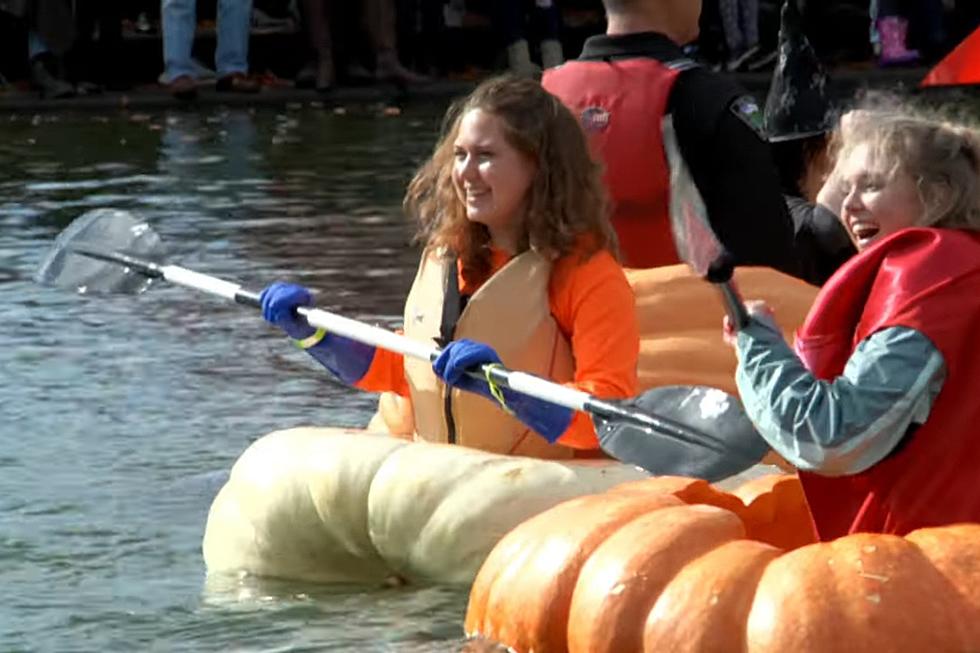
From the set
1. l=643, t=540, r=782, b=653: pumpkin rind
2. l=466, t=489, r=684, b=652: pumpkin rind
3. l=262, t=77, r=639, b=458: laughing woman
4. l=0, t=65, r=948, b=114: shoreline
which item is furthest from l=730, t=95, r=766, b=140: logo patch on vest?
l=0, t=65, r=948, b=114: shoreline

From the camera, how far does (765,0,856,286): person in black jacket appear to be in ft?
23.9

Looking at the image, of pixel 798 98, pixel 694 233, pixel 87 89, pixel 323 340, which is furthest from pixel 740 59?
pixel 694 233

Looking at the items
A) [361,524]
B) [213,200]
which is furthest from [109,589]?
[213,200]

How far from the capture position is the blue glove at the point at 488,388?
5984mm

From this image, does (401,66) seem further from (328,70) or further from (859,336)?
(859,336)

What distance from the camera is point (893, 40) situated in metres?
20.1

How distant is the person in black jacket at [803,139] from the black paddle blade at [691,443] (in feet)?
5.83

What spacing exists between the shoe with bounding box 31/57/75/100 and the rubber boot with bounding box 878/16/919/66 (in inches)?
221

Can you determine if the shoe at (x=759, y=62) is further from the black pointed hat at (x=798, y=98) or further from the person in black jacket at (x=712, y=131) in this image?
the person in black jacket at (x=712, y=131)

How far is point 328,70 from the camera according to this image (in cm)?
1948

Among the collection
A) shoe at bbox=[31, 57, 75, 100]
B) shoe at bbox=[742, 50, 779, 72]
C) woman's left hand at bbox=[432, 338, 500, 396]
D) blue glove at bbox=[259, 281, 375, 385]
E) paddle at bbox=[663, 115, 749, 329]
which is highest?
paddle at bbox=[663, 115, 749, 329]

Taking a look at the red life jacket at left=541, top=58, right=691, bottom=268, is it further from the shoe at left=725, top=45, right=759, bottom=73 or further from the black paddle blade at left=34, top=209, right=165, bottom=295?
the shoe at left=725, top=45, right=759, bottom=73

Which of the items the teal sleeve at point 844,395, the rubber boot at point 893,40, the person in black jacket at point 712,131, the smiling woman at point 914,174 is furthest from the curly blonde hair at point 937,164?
the rubber boot at point 893,40

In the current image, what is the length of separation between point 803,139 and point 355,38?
1227 centimetres
